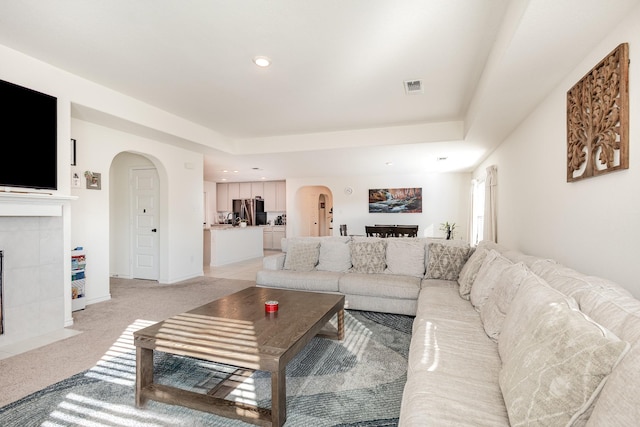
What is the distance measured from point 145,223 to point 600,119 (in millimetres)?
6057

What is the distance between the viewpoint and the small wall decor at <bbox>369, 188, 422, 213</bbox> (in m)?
8.60

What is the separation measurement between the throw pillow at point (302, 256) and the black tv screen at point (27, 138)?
8.50 feet

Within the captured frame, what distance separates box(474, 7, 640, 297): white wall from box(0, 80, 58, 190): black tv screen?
14.5 ft

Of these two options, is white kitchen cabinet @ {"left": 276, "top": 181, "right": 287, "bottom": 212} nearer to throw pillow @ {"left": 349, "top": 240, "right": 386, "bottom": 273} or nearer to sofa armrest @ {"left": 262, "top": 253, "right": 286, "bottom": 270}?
sofa armrest @ {"left": 262, "top": 253, "right": 286, "bottom": 270}

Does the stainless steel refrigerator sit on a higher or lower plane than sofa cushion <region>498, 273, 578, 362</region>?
higher

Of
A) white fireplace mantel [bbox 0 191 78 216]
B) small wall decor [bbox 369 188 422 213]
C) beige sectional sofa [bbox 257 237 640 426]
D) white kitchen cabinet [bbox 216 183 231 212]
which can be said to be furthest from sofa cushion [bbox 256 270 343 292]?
white kitchen cabinet [bbox 216 183 231 212]

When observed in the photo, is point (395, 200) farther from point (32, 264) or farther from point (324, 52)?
point (32, 264)

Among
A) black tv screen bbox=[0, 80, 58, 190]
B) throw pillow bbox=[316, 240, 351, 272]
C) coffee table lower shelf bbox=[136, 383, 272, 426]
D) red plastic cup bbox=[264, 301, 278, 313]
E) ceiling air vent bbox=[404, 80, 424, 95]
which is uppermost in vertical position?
ceiling air vent bbox=[404, 80, 424, 95]

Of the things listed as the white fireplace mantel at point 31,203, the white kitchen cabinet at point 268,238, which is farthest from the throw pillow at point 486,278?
the white kitchen cabinet at point 268,238

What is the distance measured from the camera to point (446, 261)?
3.65 metres

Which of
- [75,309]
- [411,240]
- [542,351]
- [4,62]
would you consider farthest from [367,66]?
[75,309]

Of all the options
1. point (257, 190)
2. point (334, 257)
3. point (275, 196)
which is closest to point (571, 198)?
point (334, 257)

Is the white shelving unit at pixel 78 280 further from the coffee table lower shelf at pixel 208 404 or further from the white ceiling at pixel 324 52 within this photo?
the coffee table lower shelf at pixel 208 404

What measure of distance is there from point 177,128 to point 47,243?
225 cm
